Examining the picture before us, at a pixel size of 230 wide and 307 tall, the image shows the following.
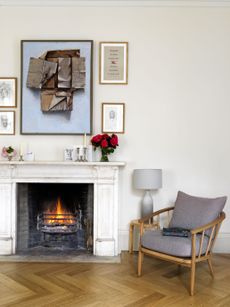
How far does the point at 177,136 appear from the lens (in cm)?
452

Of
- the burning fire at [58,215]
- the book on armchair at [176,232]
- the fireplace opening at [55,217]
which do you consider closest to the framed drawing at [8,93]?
the fireplace opening at [55,217]

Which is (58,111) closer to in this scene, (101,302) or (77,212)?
(77,212)

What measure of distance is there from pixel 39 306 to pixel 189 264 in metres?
1.34

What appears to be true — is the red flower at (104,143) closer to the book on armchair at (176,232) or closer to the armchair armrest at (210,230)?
the book on armchair at (176,232)

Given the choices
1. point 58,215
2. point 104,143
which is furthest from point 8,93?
point 58,215

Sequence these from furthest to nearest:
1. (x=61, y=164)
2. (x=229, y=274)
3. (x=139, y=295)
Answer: (x=61, y=164), (x=229, y=274), (x=139, y=295)

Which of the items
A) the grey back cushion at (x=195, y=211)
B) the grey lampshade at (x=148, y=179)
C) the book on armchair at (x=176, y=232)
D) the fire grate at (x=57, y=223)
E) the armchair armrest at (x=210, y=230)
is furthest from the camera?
the fire grate at (x=57, y=223)

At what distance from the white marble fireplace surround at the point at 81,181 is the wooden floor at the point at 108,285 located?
1.17 feet

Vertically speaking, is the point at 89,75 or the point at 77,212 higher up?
the point at 89,75

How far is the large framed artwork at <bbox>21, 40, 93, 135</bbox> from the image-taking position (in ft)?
14.6

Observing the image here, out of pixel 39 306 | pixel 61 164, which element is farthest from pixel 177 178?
pixel 39 306

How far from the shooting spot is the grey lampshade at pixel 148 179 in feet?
13.6

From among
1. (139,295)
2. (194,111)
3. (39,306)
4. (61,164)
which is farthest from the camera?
(194,111)

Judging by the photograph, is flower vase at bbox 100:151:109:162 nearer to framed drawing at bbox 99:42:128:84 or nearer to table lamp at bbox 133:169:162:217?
table lamp at bbox 133:169:162:217
